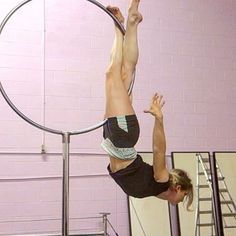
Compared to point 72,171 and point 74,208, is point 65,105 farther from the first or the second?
point 74,208

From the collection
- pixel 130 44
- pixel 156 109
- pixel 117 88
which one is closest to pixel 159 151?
pixel 156 109

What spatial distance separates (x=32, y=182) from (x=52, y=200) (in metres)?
0.24

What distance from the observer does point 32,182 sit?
11.8 ft

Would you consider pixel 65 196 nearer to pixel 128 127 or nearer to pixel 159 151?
pixel 128 127

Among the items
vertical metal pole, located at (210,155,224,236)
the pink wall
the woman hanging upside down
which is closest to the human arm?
the woman hanging upside down

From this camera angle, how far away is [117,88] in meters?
2.38

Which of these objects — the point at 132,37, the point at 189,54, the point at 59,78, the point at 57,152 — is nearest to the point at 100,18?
the point at 59,78

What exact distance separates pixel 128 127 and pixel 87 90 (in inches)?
63.2

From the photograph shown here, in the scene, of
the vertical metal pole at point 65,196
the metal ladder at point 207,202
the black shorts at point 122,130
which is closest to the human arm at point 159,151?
the black shorts at point 122,130

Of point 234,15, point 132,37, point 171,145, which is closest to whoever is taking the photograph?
point 132,37

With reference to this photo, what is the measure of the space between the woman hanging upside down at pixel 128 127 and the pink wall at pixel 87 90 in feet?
4.28

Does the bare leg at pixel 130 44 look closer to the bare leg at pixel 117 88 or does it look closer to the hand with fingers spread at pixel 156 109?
the bare leg at pixel 117 88

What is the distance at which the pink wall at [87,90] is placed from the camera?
3.62m

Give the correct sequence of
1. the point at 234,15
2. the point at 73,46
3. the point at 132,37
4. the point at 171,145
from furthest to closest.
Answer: the point at 234,15 < the point at 171,145 < the point at 73,46 < the point at 132,37
